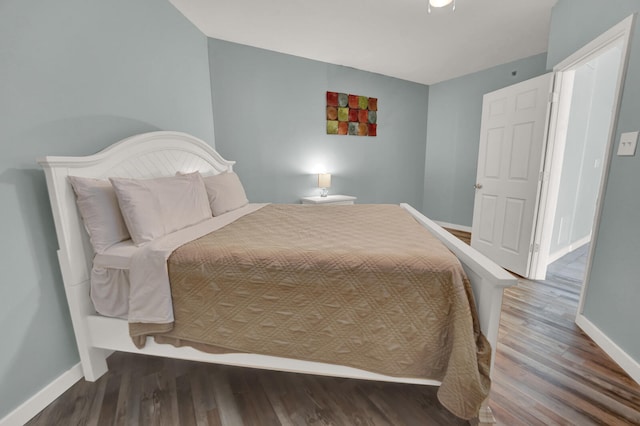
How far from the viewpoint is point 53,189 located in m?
1.29

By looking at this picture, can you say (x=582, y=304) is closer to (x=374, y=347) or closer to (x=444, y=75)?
(x=374, y=347)

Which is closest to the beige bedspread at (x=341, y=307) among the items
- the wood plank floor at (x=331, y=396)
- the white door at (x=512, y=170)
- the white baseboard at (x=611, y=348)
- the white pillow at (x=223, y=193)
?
the wood plank floor at (x=331, y=396)

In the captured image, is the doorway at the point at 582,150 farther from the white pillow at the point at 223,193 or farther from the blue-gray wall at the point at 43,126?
the blue-gray wall at the point at 43,126

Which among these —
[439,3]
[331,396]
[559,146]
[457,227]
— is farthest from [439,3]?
[457,227]

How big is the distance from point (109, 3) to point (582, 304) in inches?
153

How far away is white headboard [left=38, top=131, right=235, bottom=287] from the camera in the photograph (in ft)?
4.33

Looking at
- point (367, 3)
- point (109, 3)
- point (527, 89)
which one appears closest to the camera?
point (109, 3)

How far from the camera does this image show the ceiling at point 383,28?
2412 mm

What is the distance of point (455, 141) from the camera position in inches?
181

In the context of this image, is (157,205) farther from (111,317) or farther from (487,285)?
(487,285)

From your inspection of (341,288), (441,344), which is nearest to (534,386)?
(441,344)

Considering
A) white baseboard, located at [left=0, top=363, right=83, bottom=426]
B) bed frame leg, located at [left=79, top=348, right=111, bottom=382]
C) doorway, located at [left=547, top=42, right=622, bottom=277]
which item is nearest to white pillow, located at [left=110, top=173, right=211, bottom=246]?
bed frame leg, located at [left=79, top=348, right=111, bottom=382]

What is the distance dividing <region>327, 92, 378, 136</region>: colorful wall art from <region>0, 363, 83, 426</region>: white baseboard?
367cm

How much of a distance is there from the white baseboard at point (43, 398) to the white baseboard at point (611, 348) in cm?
311
